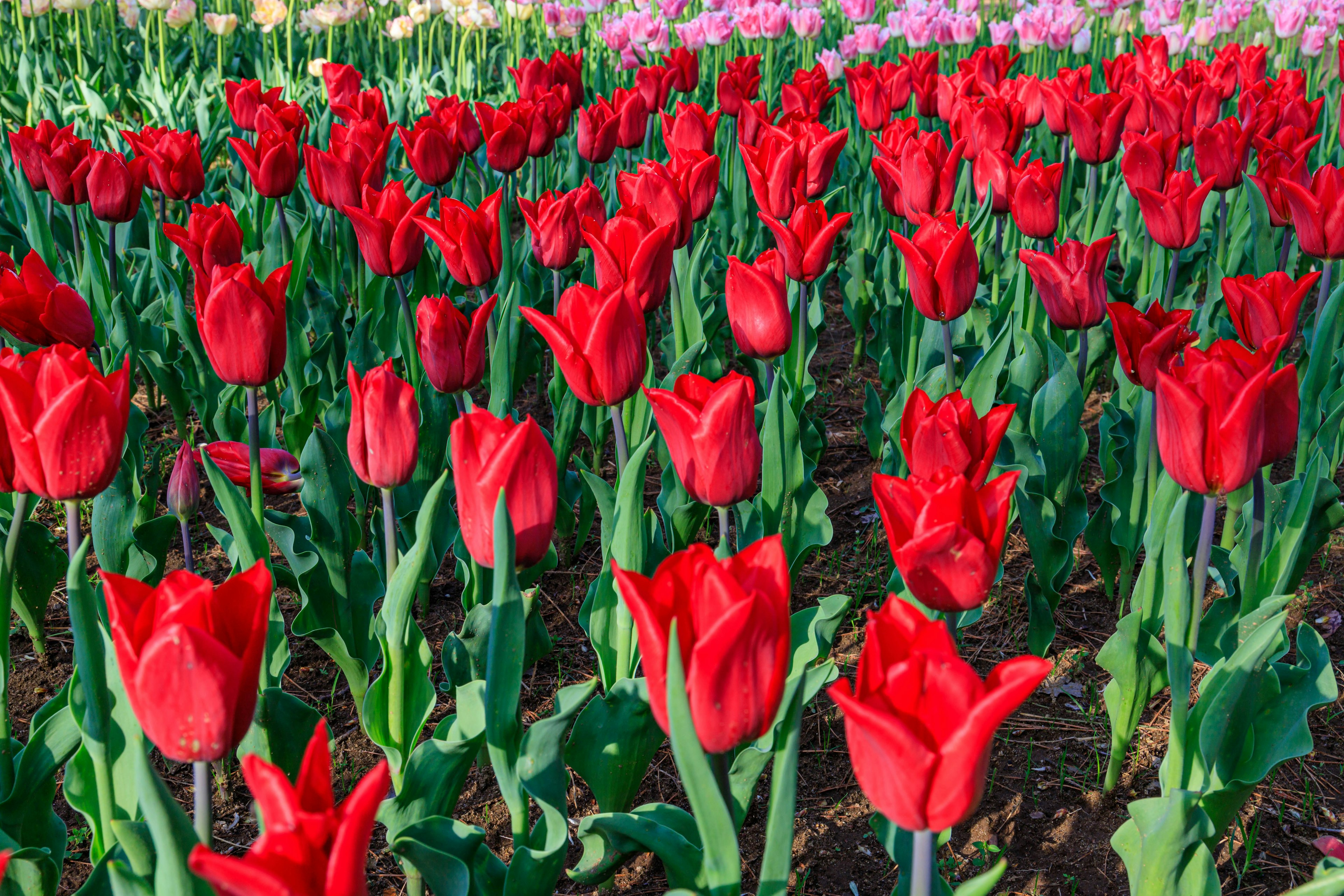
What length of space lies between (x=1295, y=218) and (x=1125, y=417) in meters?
0.56

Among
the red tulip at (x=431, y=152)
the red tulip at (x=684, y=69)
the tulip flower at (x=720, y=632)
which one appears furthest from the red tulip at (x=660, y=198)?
the red tulip at (x=684, y=69)

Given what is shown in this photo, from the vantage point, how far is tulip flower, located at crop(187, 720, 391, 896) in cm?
73

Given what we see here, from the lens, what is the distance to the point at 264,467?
236cm

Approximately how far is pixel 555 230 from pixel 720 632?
5.29ft

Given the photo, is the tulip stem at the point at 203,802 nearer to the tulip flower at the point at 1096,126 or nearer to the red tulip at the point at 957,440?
the red tulip at the point at 957,440

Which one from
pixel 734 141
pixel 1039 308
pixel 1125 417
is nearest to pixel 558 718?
pixel 1125 417

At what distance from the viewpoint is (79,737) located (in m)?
1.39

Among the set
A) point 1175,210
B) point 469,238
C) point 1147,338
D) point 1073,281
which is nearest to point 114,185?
point 469,238

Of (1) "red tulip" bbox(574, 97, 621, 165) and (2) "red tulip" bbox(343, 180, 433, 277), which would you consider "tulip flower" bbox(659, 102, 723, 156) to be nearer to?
(1) "red tulip" bbox(574, 97, 621, 165)

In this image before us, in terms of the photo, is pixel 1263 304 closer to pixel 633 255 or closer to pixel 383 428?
pixel 633 255

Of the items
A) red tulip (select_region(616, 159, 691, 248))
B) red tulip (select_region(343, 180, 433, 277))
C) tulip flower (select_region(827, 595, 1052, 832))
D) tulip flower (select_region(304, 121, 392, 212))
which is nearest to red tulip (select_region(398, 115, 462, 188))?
tulip flower (select_region(304, 121, 392, 212))

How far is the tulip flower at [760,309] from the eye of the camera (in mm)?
1888

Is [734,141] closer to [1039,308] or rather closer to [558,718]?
[1039,308]

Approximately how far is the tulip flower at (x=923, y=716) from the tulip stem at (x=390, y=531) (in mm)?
902
